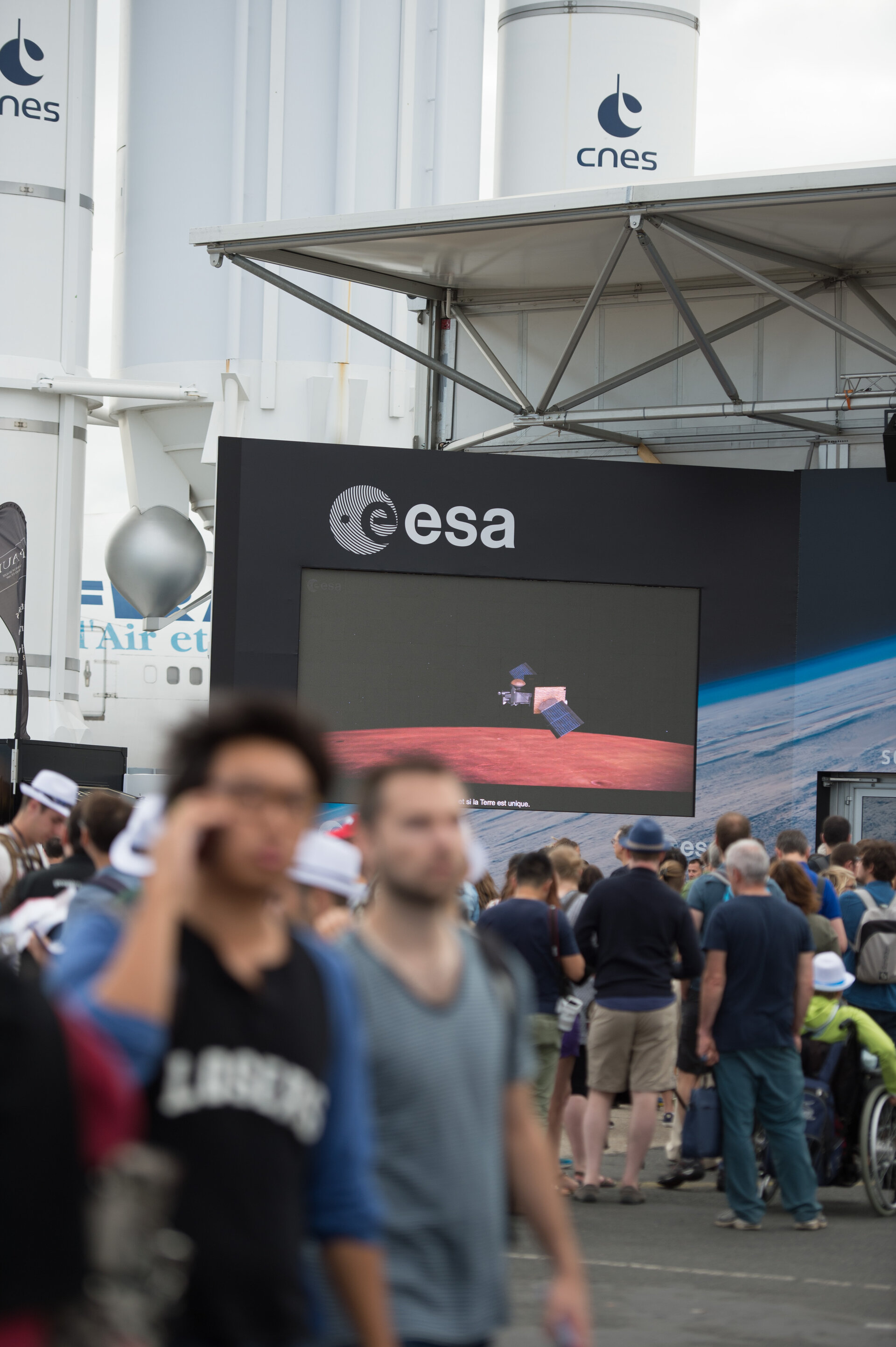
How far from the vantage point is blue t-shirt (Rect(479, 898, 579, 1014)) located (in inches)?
340

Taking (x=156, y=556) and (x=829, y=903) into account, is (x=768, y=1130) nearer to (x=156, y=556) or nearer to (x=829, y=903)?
(x=829, y=903)

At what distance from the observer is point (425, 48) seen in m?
25.0

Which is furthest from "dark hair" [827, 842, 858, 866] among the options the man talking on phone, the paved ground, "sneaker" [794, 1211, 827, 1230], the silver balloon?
the silver balloon

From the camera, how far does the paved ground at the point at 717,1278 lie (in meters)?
6.42

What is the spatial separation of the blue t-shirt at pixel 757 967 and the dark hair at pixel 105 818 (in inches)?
131

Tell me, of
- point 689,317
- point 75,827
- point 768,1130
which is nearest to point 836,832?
point 768,1130

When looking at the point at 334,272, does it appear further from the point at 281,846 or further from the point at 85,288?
the point at 281,846

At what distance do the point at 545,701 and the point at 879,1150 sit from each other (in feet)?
29.8

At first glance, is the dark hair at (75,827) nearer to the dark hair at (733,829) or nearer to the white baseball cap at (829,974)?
the white baseball cap at (829,974)

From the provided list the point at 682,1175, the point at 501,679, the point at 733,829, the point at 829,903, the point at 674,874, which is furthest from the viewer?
the point at 501,679

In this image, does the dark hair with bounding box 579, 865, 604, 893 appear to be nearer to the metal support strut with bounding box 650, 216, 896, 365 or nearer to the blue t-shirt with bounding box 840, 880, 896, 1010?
the blue t-shirt with bounding box 840, 880, 896, 1010

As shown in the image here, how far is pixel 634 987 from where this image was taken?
9.04 meters

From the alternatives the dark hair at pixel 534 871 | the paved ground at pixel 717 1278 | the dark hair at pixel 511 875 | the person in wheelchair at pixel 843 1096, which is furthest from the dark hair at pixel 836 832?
the dark hair at pixel 534 871

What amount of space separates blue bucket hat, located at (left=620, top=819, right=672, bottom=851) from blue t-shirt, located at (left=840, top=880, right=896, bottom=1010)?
1.62 m
